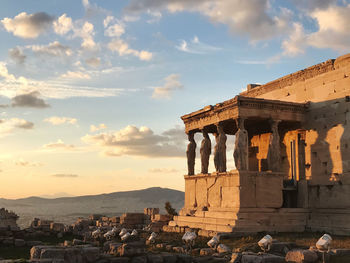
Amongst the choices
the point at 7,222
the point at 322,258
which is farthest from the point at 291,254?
the point at 7,222

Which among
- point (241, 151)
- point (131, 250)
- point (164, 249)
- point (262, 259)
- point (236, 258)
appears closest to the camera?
point (262, 259)

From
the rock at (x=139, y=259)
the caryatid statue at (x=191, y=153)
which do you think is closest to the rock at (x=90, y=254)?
the rock at (x=139, y=259)

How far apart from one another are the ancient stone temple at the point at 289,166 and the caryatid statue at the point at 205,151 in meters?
0.94

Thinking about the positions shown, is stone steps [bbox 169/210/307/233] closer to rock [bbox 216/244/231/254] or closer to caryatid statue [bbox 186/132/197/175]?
rock [bbox 216/244/231/254]

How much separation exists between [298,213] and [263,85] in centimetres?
691

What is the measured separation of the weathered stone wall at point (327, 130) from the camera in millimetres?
18328

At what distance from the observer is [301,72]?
20.6m

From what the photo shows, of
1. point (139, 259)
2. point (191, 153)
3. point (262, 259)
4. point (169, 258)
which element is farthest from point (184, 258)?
point (191, 153)

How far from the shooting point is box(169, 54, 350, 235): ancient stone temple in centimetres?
1825

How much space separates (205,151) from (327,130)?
5.93 meters

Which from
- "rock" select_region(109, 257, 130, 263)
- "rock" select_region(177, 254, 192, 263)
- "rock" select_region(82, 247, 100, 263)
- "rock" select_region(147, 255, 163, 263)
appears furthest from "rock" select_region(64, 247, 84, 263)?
"rock" select_region(177, 254, 192, 263)

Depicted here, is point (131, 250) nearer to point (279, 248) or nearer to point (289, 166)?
point (279, 248)

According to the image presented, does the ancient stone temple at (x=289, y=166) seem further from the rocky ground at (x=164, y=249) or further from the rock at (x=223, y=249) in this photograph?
the rock at (x=223, y=249)

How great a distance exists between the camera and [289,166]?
20953mm
